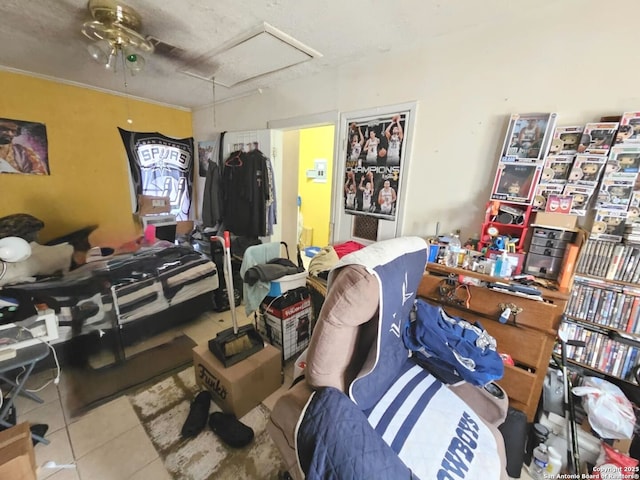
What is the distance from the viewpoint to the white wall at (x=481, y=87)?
1.19 m

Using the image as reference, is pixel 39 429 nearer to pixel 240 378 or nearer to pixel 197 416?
pixel 197 416

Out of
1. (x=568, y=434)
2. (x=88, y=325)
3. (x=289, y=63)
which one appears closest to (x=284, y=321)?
(x=88, y=325)

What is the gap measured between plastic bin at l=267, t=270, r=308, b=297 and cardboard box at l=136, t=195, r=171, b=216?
7.34ft

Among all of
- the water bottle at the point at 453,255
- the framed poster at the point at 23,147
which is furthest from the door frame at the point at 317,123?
Result: the framed poster at the point at 23,147

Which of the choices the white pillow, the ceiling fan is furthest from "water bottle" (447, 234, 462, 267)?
the white pillow

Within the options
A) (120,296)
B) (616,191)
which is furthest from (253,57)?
(616,191)

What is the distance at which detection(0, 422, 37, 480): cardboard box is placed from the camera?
3.15 ft

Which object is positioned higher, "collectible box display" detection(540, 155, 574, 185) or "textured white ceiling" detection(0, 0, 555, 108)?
"textured white ceiling" detection(0, 0, 555, 108)

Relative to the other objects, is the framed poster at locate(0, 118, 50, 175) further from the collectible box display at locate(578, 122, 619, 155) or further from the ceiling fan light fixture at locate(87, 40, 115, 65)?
the collectible box display at locate(578, 122, 619, 155)

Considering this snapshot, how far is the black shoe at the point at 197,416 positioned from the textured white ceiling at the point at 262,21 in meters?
2.30

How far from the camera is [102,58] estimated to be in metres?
1.67

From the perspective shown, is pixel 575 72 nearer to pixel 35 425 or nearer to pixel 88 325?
pixel 88 325

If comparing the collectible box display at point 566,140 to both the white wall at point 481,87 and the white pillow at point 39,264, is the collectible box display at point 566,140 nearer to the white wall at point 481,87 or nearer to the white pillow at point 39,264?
the white wall at point 481,87

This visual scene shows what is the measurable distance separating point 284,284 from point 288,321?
30 centimetres
